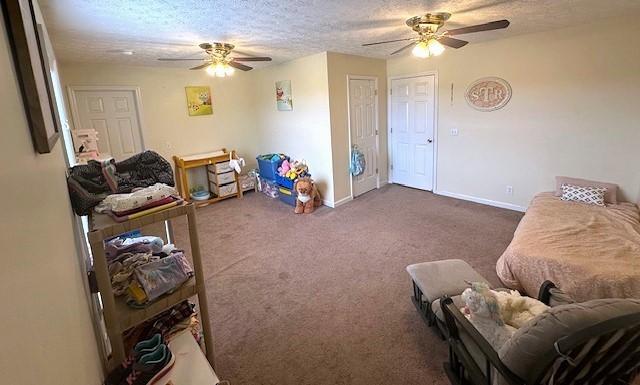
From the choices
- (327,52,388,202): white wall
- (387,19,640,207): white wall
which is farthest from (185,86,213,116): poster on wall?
(387,19,640,207): white wall

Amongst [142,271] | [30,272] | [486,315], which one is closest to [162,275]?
[142,271]

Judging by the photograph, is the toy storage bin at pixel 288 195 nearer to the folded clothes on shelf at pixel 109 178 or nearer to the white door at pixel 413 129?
the white door at pixel 413 129

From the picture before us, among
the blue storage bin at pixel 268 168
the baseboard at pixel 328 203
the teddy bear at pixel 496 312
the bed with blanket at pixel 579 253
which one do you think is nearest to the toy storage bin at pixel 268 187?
the blue storage bin at pixel 268 168

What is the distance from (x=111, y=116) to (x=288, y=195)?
2837mm

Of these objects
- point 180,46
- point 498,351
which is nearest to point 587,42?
point 498,351

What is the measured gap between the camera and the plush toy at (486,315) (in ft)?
5.12

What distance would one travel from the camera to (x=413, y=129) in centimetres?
534

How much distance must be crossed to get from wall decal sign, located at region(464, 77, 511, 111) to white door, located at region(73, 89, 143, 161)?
195 inches

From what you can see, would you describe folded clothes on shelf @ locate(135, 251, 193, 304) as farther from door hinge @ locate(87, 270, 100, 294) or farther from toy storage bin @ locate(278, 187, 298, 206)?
toy storage bin @ locate(278, 187, 298, 206)

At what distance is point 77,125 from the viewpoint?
14.7ft

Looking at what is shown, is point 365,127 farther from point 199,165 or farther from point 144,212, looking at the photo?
point 144,212

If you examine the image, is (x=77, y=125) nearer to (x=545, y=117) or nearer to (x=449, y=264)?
(x=449, y=264)

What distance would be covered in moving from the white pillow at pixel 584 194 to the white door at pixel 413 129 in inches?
76.6

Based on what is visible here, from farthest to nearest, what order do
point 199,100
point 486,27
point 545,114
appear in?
point 199,100 → point 545,114 → point 486,27
